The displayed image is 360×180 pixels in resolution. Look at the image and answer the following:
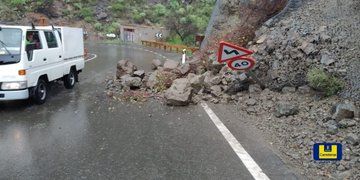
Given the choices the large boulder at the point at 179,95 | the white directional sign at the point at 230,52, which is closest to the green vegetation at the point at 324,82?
the white directional sign at the point at 230,52

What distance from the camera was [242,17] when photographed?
1603cm

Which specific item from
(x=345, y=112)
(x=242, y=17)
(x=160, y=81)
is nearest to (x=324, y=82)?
(x=345, y=112)

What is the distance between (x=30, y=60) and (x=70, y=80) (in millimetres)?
3355

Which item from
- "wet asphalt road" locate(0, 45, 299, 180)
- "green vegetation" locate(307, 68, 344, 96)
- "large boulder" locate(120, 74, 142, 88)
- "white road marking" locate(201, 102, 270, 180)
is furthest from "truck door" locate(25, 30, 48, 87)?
"green vegetation" locate(307, 68, 344, 96)

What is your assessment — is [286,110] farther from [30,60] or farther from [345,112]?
[30,60]

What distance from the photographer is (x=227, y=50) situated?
882 centimetres

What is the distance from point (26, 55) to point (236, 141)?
578cm

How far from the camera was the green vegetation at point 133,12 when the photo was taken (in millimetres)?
52188

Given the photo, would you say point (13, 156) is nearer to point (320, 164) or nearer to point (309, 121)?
point (320, 164)

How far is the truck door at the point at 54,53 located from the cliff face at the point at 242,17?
603 cm

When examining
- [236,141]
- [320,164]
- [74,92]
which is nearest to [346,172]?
[320,164]

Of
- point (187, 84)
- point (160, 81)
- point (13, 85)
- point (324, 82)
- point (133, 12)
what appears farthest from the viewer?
point (133, 12)

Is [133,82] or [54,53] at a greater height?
[54,53]

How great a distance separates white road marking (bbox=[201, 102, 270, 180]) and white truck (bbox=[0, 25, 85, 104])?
4.63m
